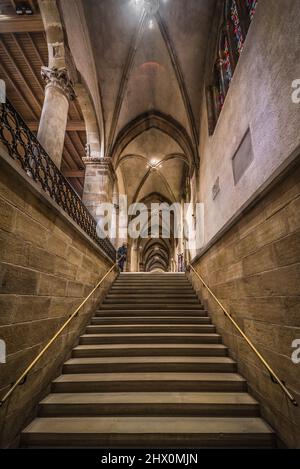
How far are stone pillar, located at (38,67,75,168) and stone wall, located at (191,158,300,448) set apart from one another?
401cm

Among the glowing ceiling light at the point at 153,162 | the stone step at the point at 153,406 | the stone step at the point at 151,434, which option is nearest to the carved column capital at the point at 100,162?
the glowing ceiling light at the point at 153,162

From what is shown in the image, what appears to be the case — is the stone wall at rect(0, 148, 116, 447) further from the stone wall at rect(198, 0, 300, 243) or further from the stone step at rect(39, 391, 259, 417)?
the stone wall at rect(198, 0, 300, 243)

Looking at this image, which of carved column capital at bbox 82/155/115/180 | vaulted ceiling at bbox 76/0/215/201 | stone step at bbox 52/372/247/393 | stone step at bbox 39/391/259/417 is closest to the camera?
stone step at bbox 39/391/259/417

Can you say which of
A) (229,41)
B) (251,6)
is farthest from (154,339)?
(229,41)

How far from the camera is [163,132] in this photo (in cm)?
1084

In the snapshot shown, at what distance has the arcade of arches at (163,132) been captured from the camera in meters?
2.00

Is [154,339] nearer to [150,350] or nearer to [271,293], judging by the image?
[150,350]

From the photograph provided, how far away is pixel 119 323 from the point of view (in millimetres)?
4094

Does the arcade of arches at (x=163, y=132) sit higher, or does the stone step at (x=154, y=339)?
the arcade of arches at (x=163, y=132)

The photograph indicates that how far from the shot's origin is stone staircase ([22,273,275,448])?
6.28 feet

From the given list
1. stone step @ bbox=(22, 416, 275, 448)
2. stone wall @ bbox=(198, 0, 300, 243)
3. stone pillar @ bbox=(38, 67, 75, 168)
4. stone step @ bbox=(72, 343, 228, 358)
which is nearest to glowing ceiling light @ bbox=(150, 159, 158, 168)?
stone wall @ bbox=(198, 0, 300, 243)

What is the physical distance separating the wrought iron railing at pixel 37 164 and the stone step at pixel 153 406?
2621 mm

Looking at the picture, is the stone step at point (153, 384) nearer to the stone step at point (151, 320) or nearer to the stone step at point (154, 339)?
the stone step at point (154, 339)

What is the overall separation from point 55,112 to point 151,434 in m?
5.84
